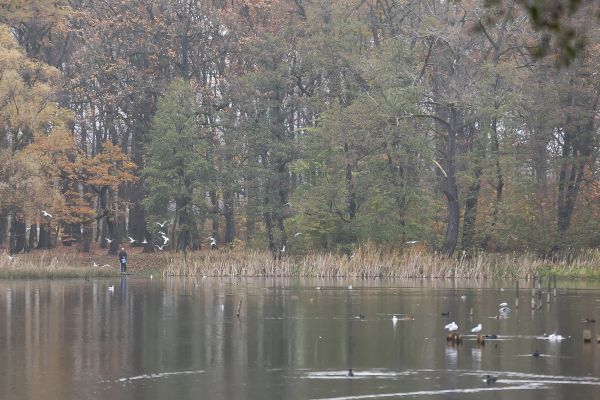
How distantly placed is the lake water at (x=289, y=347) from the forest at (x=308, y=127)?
768 inches

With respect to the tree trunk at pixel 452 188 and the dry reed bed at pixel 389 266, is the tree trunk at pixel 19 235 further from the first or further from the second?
the tree trunk at pixel 452 188

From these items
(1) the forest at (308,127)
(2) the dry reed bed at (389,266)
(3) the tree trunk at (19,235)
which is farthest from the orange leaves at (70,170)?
(2) the dry reed bed at (389,266)

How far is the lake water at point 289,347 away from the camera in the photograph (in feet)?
52.9

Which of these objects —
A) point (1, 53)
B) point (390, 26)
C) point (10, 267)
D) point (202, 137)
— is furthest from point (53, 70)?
point (390, 26)

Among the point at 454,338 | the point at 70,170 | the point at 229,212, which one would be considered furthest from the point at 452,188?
the point at 454,338

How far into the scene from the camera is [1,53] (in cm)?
5353

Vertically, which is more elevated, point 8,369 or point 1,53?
point 1,53

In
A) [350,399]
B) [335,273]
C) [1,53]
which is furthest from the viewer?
[1,53]

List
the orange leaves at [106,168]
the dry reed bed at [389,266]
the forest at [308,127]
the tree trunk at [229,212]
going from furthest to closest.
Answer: the tree trunk at [229,212], the orange leaves at [106,168], the forest at [308,127], the dry reed bed at [389,266]

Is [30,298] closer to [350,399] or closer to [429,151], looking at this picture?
[350,399]

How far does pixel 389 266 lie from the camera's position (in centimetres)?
4659

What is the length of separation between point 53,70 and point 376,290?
84.6 ft

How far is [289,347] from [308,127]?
38.7 m

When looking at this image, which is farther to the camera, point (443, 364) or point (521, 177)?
point (521, 177)
